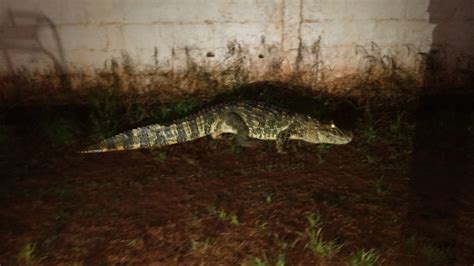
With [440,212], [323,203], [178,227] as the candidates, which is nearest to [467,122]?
[440,212]

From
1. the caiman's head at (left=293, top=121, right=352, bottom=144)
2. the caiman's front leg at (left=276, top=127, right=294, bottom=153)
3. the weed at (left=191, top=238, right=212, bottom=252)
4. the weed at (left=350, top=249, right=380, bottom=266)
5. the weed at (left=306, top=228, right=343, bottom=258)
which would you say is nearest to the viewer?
the weed at (left=350, top=249, right=380, bottom=266)

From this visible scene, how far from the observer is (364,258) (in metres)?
3.53

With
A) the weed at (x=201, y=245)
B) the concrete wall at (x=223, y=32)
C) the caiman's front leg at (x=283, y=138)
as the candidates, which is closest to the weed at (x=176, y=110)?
the concrete wall at (x=223, y=32)

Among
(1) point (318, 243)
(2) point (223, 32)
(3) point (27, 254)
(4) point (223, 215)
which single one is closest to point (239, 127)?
(4) point (223, 215)

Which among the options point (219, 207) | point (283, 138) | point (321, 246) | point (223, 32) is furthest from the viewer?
point (223, 32)

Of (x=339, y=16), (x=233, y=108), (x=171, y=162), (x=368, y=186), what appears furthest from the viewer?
(x=339, y=16)

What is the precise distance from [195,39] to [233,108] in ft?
4.68

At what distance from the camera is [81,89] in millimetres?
6559

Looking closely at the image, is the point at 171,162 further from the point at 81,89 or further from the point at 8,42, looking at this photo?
the point at 8,42

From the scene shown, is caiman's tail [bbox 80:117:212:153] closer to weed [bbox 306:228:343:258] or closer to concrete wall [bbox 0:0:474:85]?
concrete wall [bbox 0:0:474:85]

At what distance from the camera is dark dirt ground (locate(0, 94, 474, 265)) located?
3.70 m

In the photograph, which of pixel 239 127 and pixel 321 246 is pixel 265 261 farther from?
pixel 239 127

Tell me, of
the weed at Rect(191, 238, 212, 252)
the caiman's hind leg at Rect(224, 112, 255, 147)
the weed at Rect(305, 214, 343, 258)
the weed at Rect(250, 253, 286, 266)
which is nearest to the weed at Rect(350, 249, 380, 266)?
the weed at Rect(305, 214, 343, 258)

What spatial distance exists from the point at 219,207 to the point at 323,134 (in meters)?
1.73
